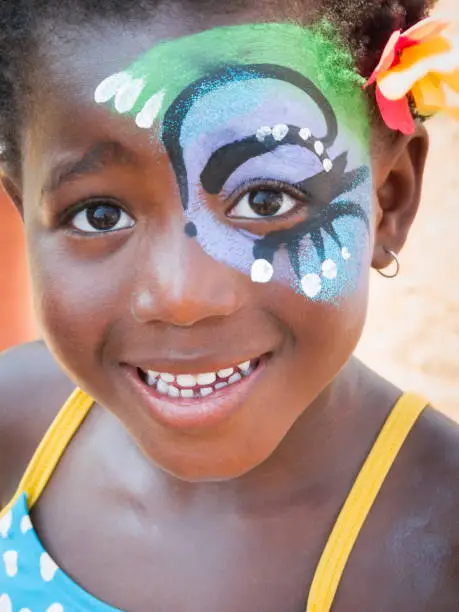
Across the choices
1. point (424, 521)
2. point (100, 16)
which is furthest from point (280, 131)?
point (424, 521)

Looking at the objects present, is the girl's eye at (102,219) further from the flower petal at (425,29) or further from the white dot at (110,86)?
the flower petal at (425,29)

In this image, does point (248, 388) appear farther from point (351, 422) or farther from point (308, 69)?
point (308, 69)

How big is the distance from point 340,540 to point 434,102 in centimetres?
55

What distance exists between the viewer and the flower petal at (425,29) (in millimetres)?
863

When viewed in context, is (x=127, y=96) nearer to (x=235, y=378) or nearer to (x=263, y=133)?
(x=263, y=133)

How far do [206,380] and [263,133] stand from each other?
0.92 ft

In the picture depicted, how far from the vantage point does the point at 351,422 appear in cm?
108

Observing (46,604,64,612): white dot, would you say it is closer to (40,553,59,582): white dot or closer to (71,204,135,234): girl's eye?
(40,553,59,582): white dot

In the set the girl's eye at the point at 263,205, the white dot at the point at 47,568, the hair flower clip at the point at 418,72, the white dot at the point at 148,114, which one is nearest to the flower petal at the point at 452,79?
the hair flower clip at the point at 418,72

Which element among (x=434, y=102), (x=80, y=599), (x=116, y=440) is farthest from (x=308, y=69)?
(x=80, y=599)

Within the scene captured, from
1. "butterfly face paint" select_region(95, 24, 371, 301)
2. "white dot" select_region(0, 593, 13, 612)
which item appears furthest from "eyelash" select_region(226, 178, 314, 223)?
"white dot" select_region(0, 593, 13, 612)

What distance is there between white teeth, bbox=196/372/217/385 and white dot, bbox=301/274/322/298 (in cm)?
14

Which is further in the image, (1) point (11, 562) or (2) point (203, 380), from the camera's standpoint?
(1) point (11, 562)

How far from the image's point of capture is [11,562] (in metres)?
1.11
